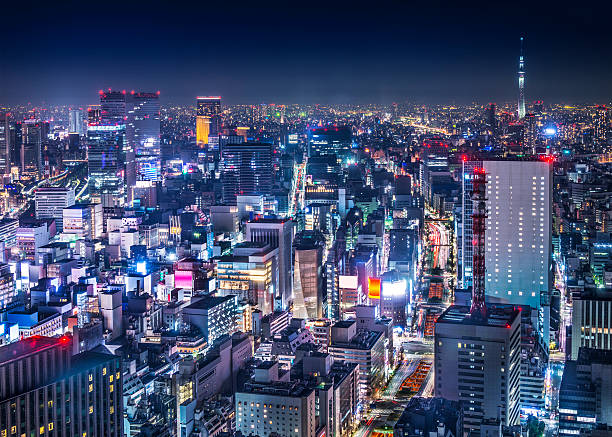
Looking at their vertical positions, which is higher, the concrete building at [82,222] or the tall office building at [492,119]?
the tall office building at [492,119]

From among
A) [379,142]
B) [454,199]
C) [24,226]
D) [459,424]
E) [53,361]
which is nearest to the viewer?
[53,361]

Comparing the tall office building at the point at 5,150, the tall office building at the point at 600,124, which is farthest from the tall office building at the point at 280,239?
the tall office building at the point at 5,150

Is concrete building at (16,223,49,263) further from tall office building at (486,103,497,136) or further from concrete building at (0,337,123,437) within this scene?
tall office building at (486,103,497,136)

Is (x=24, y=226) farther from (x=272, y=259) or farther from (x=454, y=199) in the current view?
(x=454, y=199)

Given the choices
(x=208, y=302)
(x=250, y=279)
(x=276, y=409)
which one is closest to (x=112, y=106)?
(x=250, y=279)

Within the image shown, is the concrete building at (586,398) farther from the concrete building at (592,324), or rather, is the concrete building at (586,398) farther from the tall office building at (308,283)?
the tall office building at (308,283)

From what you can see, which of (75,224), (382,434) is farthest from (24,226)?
(382,434)

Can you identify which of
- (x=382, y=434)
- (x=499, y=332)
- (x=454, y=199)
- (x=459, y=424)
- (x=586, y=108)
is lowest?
(x=382, y=434)
